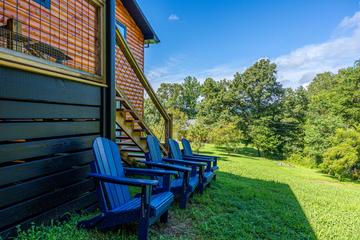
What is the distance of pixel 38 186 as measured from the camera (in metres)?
2.10

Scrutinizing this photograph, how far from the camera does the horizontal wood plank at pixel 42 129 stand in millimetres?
1832

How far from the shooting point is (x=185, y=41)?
22.0 meters

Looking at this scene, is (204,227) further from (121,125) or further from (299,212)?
(121,125)

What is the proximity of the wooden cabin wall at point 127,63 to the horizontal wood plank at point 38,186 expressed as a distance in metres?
4.18

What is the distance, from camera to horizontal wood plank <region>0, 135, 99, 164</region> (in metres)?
1.82

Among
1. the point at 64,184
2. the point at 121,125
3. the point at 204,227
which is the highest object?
the point at 121,125

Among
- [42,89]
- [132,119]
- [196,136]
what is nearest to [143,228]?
[42,89]

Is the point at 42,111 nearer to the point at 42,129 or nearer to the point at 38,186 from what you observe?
the point at 42,129

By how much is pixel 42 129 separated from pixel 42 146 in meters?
0.16

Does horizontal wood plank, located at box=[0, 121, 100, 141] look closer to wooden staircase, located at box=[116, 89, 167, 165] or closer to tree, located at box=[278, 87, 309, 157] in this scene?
wooden staircase, located at box=[116, 89, 167, 165]

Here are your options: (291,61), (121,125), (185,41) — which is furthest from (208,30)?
(291,61)

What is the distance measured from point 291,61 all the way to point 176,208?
7507 centimetres

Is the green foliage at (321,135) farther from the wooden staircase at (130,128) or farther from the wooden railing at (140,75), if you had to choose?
the wooden staircase at (130,128)

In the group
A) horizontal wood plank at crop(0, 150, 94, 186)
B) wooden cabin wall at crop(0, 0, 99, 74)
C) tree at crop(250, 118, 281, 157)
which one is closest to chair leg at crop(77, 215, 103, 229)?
horizontal wood plank at crop(0, 150, 94, 186)
